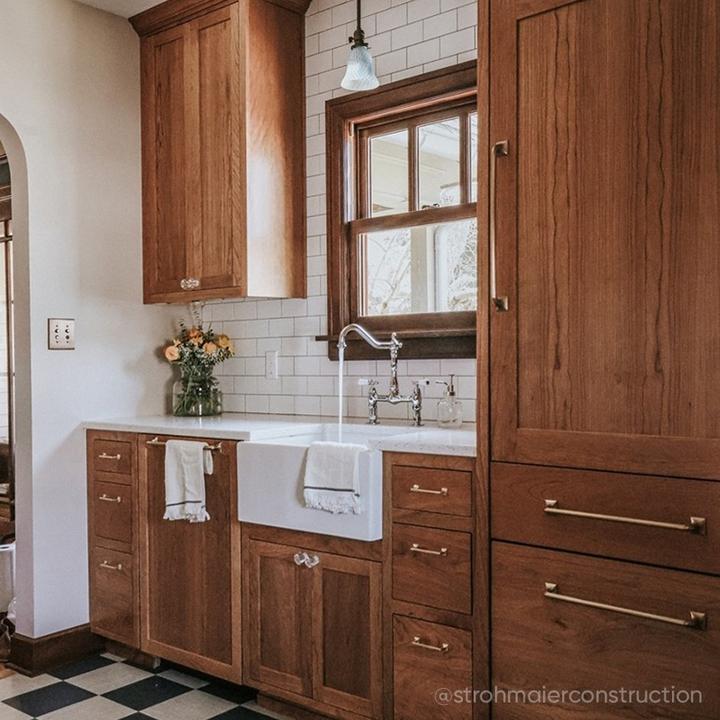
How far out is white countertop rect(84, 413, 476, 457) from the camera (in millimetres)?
2299

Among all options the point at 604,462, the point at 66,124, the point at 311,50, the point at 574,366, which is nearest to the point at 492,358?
the point at 574,366

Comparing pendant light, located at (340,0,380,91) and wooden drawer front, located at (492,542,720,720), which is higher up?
pendant light, located at (340,0,380,91)

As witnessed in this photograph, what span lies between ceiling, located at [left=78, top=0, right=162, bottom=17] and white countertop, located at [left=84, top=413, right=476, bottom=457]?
170 cm

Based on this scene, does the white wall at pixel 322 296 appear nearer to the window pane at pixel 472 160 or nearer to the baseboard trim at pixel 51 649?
the window pane at pixel 472 160

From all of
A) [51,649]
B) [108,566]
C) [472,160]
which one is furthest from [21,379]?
[472,160]

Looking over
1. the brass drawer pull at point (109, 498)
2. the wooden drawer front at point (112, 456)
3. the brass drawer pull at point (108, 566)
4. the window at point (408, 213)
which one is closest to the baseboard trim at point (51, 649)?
the brass drawer pull at point (108, 566)

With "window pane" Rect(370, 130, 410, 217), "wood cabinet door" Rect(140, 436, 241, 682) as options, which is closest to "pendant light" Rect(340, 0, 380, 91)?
"window pane" Rect(370, 130, 410, 217)

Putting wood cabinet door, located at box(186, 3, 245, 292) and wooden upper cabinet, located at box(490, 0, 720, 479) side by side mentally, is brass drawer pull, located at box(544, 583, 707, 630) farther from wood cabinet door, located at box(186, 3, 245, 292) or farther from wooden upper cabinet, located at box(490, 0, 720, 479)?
wood cabinet door, located at box(186, 3, 245, 292)

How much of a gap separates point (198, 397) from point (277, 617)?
→ 3.89 ft

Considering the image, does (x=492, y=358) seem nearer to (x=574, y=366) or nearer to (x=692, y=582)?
(x=574, y=366)

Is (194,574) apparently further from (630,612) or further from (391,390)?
(630,612)

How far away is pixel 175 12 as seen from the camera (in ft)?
11.0

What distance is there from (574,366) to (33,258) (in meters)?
2.20

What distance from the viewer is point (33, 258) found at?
3.21 metres
